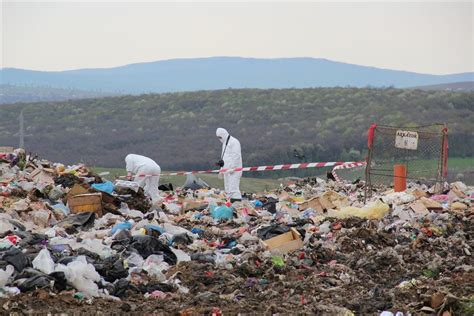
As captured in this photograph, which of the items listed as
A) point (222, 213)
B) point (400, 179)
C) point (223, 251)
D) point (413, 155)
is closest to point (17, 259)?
point (223, 251)

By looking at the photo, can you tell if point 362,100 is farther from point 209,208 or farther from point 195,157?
point 209,208

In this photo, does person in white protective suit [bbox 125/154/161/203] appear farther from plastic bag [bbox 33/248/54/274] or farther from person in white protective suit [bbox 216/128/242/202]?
plastic bag [bbox 33/248/54/274]

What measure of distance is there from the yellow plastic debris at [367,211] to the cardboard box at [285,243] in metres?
2.79

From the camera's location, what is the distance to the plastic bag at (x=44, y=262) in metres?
9.92

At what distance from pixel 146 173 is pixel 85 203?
10.4 ft

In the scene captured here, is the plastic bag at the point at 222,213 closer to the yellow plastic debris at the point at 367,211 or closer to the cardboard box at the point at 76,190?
the yellow plastic debris at the point at 367,211

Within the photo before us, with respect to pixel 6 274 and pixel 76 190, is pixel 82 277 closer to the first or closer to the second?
pixel 6 274

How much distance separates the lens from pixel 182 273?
424 inches

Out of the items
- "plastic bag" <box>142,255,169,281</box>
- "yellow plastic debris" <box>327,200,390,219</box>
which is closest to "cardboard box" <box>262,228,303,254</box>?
"plastic bag" <box>142,255,169,281</box>

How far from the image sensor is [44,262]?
10.0 m

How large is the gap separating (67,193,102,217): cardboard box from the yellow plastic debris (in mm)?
3544

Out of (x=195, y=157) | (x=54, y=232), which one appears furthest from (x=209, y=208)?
(x=195, y=157)

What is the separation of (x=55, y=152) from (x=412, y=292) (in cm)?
5216

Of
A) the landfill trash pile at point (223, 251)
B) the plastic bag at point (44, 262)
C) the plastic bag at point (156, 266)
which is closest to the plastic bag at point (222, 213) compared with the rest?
the landfill trash pile at point (223, 251)
